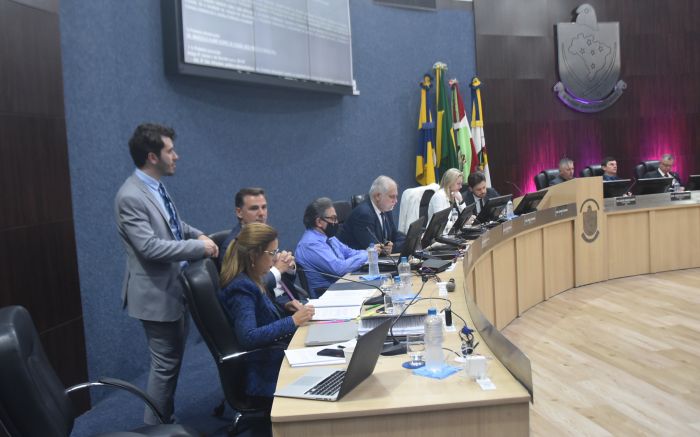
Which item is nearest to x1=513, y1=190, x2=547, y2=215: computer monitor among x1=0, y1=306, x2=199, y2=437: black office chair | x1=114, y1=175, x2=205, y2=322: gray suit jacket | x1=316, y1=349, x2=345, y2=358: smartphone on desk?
x1=114, y1=175, x2=205, y2=322: gray suit jacket

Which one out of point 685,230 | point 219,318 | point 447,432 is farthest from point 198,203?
point 685,230

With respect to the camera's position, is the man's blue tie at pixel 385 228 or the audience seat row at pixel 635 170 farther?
the audience seat row at pixel 635 170

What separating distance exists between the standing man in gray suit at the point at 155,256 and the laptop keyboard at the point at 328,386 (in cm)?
120

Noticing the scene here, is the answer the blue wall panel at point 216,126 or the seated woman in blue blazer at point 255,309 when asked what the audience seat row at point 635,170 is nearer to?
the blue wall panel at point 216,126

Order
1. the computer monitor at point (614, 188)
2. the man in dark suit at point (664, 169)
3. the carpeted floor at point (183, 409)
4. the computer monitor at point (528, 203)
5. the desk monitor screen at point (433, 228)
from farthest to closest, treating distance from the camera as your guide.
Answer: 1. the man in dark suit at point (664, 169)
2. the computer monitor at point (614, 188)
3. the computer monitor at point (528, 203)
4. the desk monitor screen at point (433, 228)
5. the carpeted floor at point (183, 409)

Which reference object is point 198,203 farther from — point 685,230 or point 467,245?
point 685,230

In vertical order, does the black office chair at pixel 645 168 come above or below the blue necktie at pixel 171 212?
above

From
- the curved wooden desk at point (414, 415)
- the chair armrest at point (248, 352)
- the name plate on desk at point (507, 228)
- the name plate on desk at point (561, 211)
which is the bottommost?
the chair armrest at point (248, 352)

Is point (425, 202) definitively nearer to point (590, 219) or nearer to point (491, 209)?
point (491, 209)

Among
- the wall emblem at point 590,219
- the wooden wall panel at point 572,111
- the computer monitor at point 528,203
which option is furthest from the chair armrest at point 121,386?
the wooden wall panel at point 572,111

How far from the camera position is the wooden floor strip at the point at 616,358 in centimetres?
294

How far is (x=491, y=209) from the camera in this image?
16.2 ft

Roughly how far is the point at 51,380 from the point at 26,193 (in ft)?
5.05

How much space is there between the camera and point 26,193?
2.99m
